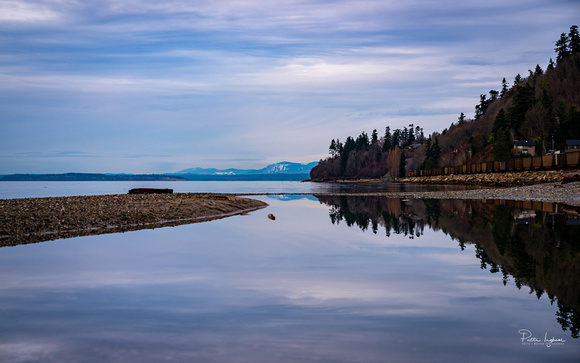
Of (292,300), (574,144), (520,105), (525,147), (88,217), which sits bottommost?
(292,300)

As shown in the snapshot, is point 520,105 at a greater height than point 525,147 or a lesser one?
greater

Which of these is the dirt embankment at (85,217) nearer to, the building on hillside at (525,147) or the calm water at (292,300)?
the calm water at (292,300)

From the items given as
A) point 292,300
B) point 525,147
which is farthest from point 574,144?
point 292,300

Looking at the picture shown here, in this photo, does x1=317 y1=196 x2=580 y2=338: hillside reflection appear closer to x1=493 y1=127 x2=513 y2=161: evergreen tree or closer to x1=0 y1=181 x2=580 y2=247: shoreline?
x1=0 y1=181 x2=580 y2=247: shoreline

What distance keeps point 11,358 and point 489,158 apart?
145793 mm

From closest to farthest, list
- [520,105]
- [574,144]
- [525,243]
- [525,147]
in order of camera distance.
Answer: [525,243]
[574,144]
[525,147]
[520,105]

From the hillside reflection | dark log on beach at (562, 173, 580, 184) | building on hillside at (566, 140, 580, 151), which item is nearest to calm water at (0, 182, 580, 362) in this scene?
the hillside reflection

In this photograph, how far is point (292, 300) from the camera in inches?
359

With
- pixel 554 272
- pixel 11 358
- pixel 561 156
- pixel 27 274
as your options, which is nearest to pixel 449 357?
pixel 11 358

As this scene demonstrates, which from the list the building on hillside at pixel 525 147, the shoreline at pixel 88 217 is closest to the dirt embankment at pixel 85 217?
the shoreline at pixel 88 217

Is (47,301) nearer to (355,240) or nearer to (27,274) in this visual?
(27,274)

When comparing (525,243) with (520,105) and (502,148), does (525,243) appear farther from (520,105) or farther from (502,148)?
(520,105)

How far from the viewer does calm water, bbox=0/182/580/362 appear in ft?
21.1

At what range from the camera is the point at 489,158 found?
13925cm
